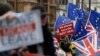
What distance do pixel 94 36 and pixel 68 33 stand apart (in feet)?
10.3

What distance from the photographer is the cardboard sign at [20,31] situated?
12.8 ft

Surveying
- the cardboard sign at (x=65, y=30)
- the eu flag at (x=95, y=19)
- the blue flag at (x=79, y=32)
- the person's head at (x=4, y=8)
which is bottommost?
the cardboard sign at (x=65, y=30)

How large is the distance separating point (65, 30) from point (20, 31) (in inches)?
509

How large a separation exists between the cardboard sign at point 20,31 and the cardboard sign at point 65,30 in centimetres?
1239

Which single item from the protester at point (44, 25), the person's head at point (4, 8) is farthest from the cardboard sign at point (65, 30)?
the person's head at point (4, 8)

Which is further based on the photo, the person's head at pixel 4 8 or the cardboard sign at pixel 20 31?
the person's head at pixel 4 8

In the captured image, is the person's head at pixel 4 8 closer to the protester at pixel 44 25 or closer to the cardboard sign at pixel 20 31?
the protester at pixel 44 25

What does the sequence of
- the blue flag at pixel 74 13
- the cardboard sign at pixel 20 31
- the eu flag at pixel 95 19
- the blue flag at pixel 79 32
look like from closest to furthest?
the cardboard sign at pixel 20 31
the blue flag at pixel 79 32
the eu flag at pixel 95 19
the blue flag at pixel 74 13

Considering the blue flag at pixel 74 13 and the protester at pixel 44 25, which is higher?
the protester at pixel 44 25

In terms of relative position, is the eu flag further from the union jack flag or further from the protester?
the protester

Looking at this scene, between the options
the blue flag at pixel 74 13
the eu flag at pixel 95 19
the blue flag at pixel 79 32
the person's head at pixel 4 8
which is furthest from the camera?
the blue flag at pixel 74 13

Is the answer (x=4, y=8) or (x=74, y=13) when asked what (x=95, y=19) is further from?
(x=4, y=8)

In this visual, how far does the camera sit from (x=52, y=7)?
127 feet

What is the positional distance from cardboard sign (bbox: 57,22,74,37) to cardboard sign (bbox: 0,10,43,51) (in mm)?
12390
